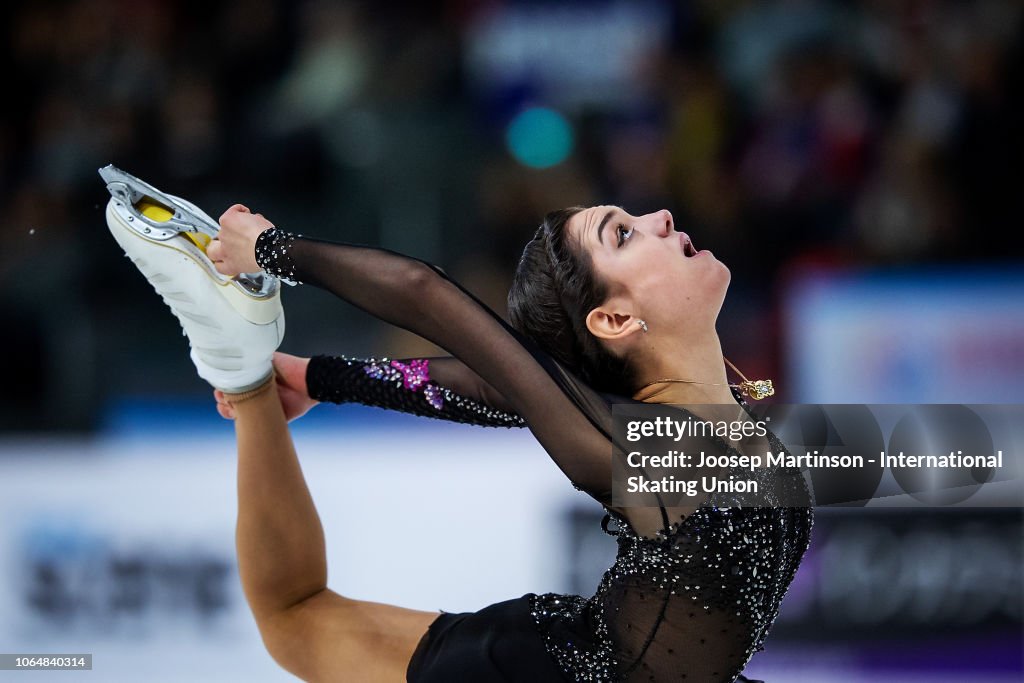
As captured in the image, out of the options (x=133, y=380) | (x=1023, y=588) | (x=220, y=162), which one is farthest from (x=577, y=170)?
(x=1023, y=588)

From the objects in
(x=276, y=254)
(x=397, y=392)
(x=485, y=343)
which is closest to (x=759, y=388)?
(x=485, y=343)

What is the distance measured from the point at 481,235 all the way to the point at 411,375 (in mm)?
1871

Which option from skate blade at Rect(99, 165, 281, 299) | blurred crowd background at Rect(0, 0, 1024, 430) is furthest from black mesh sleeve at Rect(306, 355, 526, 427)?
blurred crowd background at Rect(0, 0, 1024, 430)

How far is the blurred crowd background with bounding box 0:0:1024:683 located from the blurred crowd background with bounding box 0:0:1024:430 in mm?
13

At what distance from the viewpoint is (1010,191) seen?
422cm

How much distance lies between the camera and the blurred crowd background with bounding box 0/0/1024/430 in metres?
3.99

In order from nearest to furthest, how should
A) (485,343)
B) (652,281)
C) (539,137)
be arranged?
(485,343)
(652,281)
(539,137)

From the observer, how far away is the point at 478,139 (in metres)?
4.59

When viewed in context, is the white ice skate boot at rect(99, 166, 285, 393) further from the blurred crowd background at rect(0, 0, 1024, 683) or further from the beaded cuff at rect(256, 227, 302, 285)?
the blurred crowd background at rect(0, 0, 1024, 683)

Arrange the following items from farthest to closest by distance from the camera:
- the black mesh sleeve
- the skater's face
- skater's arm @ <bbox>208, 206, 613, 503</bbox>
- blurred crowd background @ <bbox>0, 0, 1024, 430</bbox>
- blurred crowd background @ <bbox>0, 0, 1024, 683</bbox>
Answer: blurred crowd background @ <bbox>0, 0, 1024, 430</bbox>
blurred crowd background @ <bbox>0, 0, 1024, 683</bbox>
the black mesh sleeve
the skater's face
skater's arm @ <bbox>208, 206, 613, 503</bbox>

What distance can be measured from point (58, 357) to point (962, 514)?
2948 millimetres

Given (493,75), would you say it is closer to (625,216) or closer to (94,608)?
(94,608)

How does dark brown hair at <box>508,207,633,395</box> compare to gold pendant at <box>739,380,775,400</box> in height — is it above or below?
above
